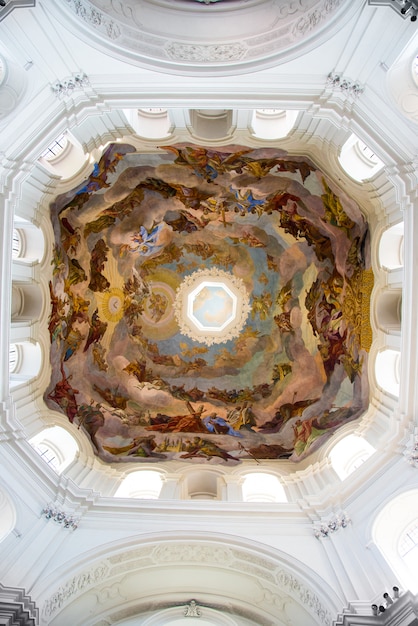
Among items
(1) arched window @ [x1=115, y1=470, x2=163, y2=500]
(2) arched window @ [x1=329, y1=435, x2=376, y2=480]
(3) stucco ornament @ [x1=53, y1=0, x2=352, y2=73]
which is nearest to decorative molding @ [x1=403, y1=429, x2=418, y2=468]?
(2) arched window @ [x1=329, y1=435, x2=376, y2=480]

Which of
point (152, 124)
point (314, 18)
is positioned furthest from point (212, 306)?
point (314, 18)

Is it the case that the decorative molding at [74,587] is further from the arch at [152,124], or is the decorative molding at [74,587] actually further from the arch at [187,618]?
the arch at [152,124]

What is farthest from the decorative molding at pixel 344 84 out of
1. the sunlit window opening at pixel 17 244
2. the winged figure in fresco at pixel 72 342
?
the winged figure in fresco at pixel 72 342

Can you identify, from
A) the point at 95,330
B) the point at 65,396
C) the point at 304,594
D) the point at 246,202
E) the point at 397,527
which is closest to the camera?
the point at 304,594

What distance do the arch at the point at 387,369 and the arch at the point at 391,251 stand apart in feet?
7.56

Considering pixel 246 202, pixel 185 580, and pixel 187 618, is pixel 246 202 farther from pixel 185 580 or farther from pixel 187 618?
pixel 187 618

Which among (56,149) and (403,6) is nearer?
(403,6)

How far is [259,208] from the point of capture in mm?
16219

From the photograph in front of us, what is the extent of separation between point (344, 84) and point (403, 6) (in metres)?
2.06

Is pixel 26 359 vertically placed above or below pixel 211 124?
below

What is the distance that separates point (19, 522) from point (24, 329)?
16.5ft

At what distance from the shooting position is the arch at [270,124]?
12000 millimetres

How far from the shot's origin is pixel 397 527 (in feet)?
33.9

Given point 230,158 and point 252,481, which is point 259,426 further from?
point 230,158
